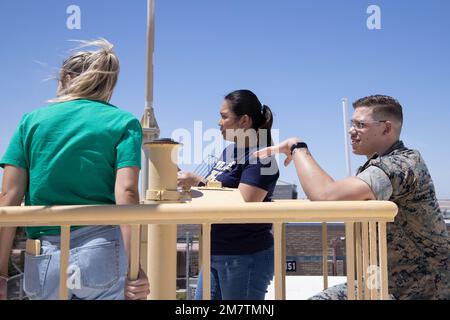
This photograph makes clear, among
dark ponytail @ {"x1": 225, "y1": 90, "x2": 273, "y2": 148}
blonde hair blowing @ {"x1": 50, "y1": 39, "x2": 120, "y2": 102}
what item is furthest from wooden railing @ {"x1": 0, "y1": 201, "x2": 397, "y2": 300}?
dark ponytail @ {"x1": 225, "y1": 90, "x2": 273, "y2": 148}

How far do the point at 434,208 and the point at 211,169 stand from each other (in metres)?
1.40

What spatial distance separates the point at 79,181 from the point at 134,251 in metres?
0.35

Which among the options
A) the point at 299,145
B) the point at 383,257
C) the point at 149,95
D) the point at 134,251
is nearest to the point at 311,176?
the point at 299,145

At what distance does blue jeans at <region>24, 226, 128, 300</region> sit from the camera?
1731mm

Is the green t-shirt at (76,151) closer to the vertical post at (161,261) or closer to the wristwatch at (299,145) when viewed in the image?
the vertical post at (161,261)

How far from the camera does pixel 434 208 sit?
2201mm

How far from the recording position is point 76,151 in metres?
1.78

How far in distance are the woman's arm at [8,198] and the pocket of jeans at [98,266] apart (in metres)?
0.33

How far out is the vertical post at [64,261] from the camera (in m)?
1.67

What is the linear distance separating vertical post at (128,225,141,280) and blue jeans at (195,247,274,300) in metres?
0.93

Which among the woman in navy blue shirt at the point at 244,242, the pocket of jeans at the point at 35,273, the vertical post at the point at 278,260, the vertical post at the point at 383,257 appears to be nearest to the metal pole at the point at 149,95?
the woman in navy blue shirt at the point at 244,242

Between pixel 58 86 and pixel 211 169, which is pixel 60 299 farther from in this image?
pixel 211 169

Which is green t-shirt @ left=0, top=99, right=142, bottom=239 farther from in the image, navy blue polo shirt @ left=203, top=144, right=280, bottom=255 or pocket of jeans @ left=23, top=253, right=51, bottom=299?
navy blue polo shirt @ left=203, top=144, right=280, bottom=255

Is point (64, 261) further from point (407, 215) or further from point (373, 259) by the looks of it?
point (407, 215)
